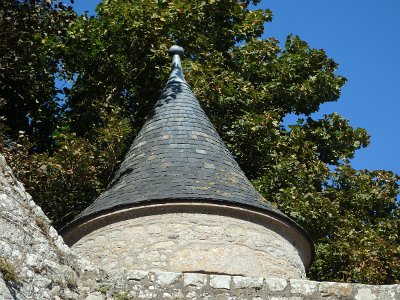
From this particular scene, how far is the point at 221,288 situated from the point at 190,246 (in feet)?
11.0

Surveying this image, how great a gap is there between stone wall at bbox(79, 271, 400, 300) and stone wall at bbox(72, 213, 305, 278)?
10.1 ft

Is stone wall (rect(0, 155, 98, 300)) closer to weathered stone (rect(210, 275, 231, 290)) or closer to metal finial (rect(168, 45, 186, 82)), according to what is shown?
weathered stone (rect(210, 275, 231, 290))

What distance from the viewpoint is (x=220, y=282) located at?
5891 millimetres

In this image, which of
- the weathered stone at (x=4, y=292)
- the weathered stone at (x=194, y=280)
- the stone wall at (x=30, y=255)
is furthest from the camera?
the weathered stone at (x=194, y=280)

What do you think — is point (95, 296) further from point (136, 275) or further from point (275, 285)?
point (275, 285)

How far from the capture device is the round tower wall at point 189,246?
29.9 ft

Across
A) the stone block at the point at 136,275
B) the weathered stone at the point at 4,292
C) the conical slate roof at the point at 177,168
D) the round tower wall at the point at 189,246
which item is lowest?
the weathered stone at the point at 4,292

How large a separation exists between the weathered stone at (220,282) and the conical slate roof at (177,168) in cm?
359

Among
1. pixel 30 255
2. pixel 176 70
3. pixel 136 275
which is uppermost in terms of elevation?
pixel 176 70

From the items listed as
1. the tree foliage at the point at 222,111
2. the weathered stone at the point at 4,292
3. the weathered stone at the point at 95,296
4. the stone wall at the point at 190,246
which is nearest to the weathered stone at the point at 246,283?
the weathered stone at the point at 95,296

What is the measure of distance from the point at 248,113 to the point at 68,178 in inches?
190

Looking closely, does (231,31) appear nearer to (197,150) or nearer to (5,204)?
(197,150)

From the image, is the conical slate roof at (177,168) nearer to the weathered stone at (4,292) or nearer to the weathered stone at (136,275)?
the weathered stone at (136,275)

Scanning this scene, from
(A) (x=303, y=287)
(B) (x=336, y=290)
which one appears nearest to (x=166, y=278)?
(A) (x=303, y=287)
